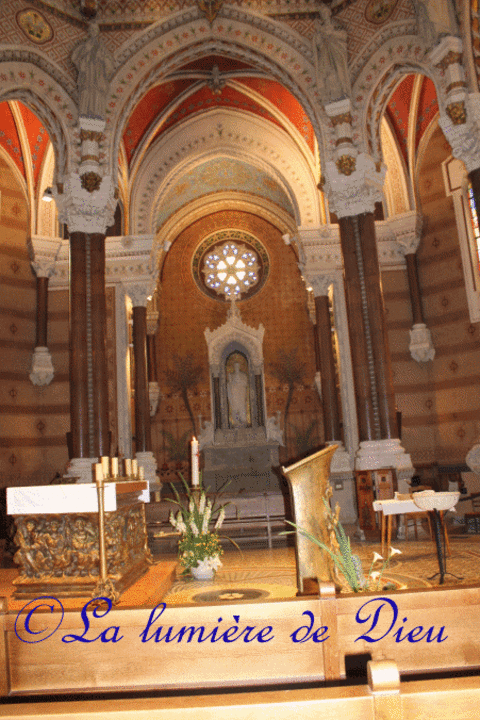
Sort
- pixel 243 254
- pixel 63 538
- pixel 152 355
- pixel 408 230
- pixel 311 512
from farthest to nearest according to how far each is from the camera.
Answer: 1. pixel 243 254
2. pixel 152 355
3. pixel 408 230
4. pixel 63 538
5. pixel 311 512

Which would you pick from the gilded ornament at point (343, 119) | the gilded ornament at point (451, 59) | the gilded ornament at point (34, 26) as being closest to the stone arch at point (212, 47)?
the gilded ornament at point (343, 119)

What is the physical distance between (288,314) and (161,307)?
4.17 meters

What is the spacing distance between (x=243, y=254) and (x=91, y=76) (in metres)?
10.3

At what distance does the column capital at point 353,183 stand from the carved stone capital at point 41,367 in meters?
7.69

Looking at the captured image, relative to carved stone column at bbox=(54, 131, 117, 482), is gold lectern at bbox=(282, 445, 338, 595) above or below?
below

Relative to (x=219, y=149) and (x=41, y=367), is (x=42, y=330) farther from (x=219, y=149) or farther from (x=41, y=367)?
(x=219, y=149)

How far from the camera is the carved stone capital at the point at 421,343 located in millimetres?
13867

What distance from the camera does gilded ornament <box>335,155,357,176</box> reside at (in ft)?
33.7

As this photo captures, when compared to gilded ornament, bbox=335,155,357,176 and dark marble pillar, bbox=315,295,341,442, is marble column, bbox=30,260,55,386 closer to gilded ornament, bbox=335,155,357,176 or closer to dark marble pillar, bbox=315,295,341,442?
dark marble pillar, bbox=315,295,341,442

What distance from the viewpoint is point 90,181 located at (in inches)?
407

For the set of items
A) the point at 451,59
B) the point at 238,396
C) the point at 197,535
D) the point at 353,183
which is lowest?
the point at 197,535

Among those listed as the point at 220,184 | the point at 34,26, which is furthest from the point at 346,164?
the point at 220,184

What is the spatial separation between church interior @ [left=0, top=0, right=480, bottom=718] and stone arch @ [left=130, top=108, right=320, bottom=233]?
58mm

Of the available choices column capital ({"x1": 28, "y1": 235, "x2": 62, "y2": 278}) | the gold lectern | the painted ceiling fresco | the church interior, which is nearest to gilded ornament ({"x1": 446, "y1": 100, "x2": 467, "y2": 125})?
the church interior
